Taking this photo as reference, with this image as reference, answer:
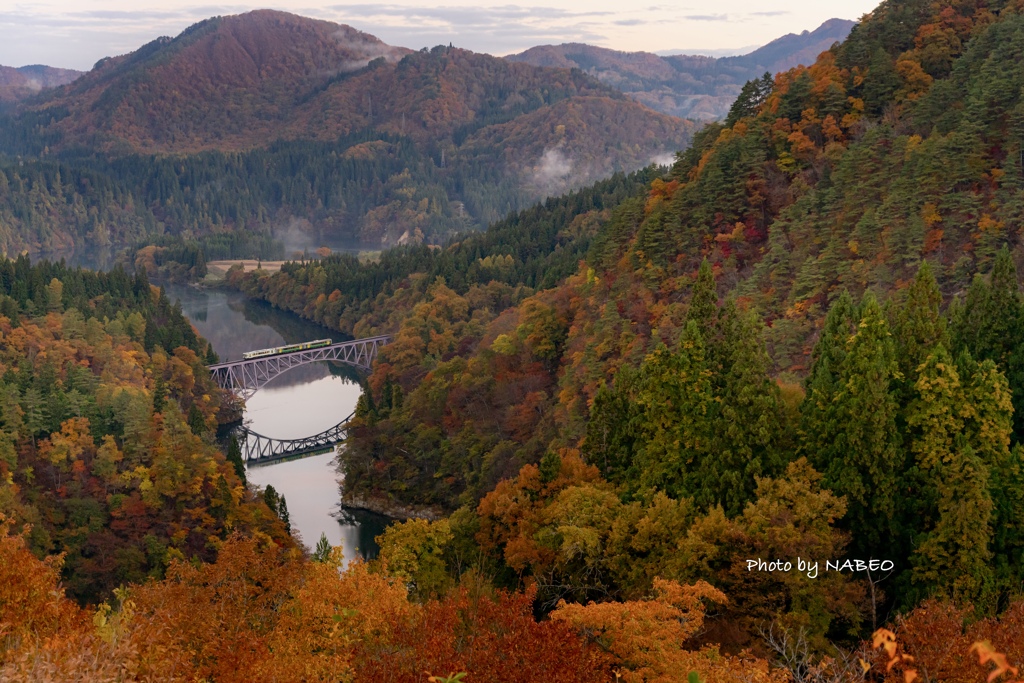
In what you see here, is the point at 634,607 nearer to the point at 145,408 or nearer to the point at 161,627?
the point at 161,627

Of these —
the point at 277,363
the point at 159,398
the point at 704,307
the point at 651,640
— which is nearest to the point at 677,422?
the point at 704,307

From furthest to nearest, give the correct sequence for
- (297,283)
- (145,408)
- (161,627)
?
1. (297,283)
2. (145,408)
3. (161,627)

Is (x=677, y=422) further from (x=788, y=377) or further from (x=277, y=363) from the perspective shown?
(x=277, y=363)

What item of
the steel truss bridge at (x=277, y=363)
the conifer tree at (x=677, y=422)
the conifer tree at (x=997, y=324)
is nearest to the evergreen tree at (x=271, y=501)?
the conifer tree at (x=677, y=422)

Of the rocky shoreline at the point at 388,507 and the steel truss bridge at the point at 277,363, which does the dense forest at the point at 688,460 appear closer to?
the rocky shoreline at the point at 388,507

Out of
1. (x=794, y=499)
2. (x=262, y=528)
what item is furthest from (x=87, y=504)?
(x=794, y=499)

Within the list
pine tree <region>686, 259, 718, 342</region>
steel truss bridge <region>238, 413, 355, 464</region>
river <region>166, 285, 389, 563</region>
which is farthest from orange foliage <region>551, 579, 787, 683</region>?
steel truss bridge <region>238, 413, 355, 464</region>

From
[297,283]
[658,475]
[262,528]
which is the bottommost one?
[297,283]
